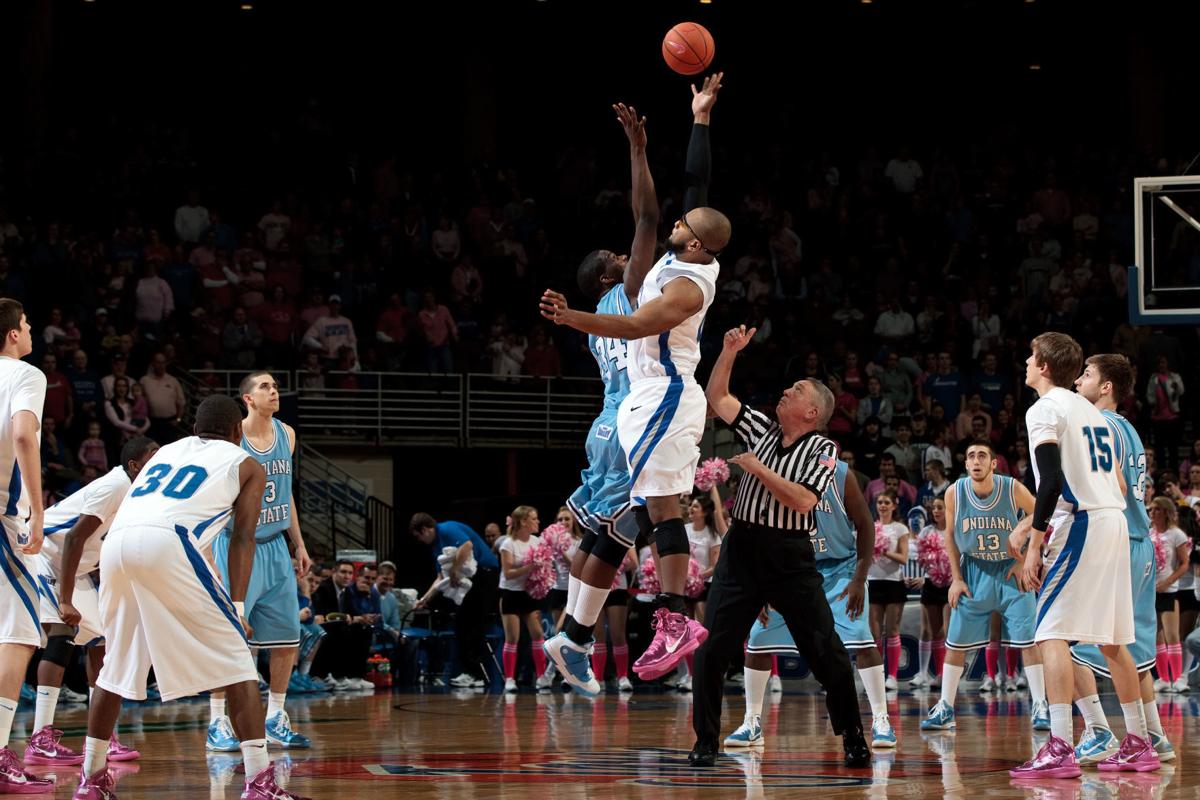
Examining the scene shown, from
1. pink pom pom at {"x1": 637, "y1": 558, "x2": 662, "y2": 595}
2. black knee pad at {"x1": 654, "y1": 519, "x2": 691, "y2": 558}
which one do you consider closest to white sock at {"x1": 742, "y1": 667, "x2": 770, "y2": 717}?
black knee pad at {"x1": 654, "y1": 519, "x2": 691, "y2": 558}

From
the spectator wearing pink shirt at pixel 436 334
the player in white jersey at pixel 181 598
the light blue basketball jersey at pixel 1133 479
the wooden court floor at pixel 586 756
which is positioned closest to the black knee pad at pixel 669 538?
the wooden court floor at pixel 586 756

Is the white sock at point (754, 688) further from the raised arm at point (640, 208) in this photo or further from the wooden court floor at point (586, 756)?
the raised arm at point (640, 208)

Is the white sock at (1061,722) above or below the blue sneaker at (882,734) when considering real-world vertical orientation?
above

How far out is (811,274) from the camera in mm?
21031

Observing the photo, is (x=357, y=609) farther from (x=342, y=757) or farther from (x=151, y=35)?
(x=151, y=35)

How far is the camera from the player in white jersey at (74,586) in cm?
754

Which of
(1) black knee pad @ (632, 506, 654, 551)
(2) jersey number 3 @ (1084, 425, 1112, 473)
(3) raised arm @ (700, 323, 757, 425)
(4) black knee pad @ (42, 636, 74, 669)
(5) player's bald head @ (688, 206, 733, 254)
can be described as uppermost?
(5) player's bald head @ (688, 206, 733, 254)

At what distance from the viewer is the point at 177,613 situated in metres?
5.92

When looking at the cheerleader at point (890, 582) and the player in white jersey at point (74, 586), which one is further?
the cheerleader at point (890, 582)

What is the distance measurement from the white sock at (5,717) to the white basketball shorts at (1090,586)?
14.7 feet

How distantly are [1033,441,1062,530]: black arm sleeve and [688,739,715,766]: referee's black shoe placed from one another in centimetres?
144

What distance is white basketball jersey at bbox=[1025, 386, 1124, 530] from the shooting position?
23.4ft

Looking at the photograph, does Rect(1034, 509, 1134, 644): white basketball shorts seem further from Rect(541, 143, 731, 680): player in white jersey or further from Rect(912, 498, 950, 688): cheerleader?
Rect(912, 498, 950, 688): cheerleader

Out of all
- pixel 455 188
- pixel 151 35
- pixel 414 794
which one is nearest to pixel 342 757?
pixel 414 794
